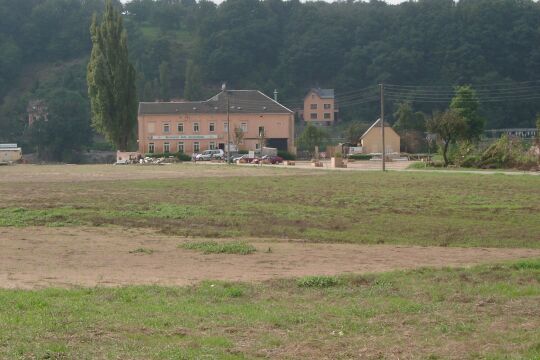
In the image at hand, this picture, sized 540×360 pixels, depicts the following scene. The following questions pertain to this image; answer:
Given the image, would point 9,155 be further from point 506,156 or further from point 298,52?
point 298,52

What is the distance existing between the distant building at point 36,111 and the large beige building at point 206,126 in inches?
1158

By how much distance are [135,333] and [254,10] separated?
172 metres

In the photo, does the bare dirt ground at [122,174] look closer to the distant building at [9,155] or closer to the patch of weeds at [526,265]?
the patch of weeds at [526,265]

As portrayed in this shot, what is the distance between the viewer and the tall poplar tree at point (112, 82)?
89.9 m

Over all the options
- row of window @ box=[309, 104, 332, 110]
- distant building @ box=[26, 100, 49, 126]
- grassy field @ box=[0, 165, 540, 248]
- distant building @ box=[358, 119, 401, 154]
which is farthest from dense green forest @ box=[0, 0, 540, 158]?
grassy field @ box=[0, 165, 540, 248]

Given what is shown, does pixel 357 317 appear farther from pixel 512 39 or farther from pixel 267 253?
pixel 512 39

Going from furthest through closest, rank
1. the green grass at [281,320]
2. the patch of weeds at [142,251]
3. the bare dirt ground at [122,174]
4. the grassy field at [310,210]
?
the bare dirt ground at [122,174]
the grassy field at [310,210]
the patch of weeds at [142,251]
the green grass at [281,320]

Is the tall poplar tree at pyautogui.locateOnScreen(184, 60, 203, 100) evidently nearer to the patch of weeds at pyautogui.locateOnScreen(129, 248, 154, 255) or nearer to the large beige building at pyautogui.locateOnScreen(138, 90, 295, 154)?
the large beige building at pyautogui.locateOnScreen(138, 90, 295, 154)

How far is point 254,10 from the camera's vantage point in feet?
582

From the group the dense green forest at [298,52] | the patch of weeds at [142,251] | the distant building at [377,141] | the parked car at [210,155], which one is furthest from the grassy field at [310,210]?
the dense green forest at [298,52]

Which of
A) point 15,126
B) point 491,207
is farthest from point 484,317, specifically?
point 15,126

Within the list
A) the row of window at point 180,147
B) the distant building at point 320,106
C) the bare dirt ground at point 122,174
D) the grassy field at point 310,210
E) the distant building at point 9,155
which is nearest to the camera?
the grassy field at point 310,210

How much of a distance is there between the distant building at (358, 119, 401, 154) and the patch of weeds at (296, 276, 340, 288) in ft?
294

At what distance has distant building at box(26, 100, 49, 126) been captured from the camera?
129525 millimetres
